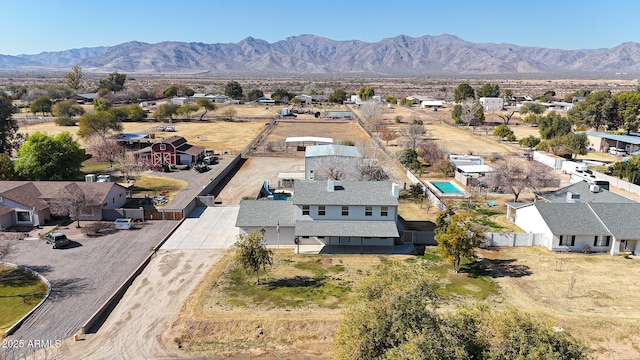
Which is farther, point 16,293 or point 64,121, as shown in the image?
point 64,121

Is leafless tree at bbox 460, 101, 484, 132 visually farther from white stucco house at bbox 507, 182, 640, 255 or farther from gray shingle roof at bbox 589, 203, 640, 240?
gray shingle roof at bbox 589, 203, 640, 240

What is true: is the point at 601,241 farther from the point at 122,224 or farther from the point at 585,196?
the point at 122,224

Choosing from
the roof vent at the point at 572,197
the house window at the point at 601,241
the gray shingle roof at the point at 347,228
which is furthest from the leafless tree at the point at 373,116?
the house window at the point at 601,241

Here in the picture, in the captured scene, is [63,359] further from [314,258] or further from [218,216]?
[218,216]

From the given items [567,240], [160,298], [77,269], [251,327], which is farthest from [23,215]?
[567,240]

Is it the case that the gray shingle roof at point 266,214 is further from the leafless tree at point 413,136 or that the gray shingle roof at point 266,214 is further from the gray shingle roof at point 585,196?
the leafless tree at point 413,136

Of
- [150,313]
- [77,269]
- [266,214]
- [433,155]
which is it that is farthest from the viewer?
[433,155]

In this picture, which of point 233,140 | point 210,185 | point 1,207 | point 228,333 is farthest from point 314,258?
point 233,140
